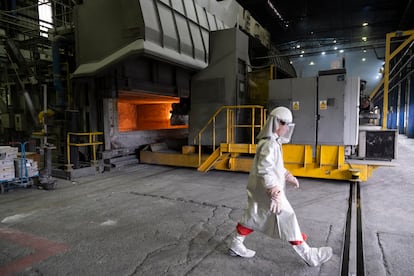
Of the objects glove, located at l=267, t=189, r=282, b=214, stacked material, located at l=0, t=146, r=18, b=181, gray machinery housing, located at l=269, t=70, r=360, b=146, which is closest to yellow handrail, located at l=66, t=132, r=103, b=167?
stacked material, located at l=0, t=146, r=18, b=181

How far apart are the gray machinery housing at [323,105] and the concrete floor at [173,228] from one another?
1.20 metres

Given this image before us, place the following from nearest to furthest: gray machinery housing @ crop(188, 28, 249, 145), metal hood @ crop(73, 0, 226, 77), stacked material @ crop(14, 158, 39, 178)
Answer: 1. stacked material @ crop(14, 158, 39, 178)
2. metal hood @ crop(73, 0, 226, 77)
3. gray machinery housing @ crop(188, 28, 249, 145)

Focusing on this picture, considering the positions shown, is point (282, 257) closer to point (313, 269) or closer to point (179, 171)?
point (313, 269)

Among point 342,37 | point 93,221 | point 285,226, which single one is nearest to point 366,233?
point 285,226

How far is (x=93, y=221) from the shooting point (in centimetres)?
406

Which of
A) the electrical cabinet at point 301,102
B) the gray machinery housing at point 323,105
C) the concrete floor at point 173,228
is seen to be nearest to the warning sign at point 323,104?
the gray machinery housing at point 323,105

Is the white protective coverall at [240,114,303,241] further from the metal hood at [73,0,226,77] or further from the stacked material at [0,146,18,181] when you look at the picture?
the stacked material at [0,146,18,181]

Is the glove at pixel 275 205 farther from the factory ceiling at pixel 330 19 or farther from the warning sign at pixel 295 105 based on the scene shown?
the factory ceiling at pixel 330 19

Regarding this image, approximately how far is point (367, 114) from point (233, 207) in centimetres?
634

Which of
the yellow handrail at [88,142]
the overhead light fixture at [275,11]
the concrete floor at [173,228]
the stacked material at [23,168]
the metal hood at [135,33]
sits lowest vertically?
the concrete floor at [173,228]

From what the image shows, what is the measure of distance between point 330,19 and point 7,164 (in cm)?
1781

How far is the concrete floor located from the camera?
2.80 metres

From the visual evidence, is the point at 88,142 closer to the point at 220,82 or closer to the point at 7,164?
the point at 7,164

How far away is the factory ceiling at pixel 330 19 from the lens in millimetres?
13891
